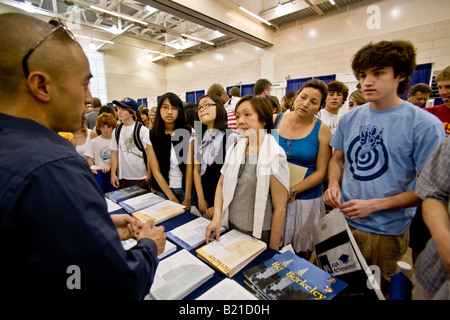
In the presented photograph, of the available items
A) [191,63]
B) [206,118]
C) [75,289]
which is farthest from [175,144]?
[191,63]

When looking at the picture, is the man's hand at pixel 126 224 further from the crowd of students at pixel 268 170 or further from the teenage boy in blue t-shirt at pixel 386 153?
the teenage boy in blue t-shirt at pixel 386 153

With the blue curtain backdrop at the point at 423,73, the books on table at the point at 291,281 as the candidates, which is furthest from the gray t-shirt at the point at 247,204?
the blue curtain backdrop at the point at 423,73

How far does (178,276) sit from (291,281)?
1.71ft

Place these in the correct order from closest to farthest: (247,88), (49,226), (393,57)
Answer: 1. (49,226)
2. (393,57)
3. (247,88)

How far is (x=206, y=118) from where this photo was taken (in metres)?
1.95

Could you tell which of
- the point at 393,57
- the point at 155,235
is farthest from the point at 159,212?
the point at 393,57

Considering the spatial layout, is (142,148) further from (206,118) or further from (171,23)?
(171,23)

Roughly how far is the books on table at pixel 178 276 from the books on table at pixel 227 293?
0.07 meters

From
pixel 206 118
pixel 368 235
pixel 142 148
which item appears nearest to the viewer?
pixel 368 235

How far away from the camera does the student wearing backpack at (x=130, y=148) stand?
2.53 m

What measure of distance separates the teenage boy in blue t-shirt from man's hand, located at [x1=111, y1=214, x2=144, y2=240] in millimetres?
1225

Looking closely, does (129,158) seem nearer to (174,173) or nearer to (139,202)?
(174,173)

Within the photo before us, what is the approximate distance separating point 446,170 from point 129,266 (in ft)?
4.06

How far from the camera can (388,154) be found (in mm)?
1159
